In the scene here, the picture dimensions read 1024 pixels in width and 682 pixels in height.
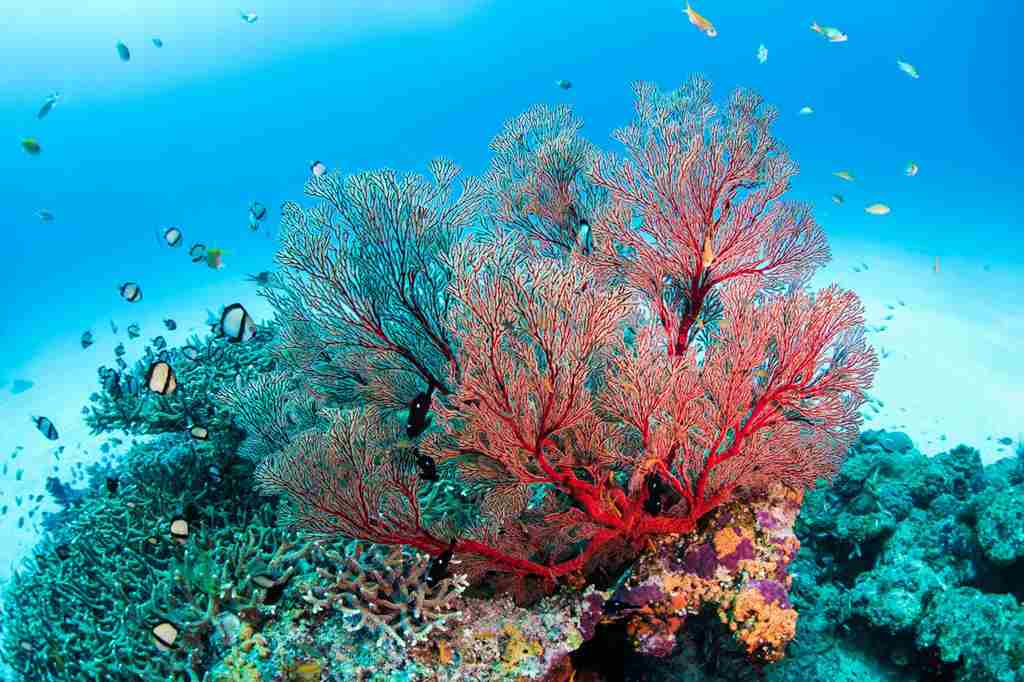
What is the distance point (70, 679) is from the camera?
465cm

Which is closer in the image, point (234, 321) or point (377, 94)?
point (234, 321)

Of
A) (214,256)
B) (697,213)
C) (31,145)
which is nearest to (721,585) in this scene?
(697,213)

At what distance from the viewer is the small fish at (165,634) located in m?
3.81

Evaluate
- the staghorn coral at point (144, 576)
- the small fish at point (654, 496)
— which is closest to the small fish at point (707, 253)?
the small fish at point (654, 496)

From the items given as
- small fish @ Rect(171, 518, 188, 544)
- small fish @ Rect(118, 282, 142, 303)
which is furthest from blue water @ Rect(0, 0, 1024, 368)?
small fish @ Rect(171, 518, 188, 544)

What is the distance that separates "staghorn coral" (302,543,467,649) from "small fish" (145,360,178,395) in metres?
1.96

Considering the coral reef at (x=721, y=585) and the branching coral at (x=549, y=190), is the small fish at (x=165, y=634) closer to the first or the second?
the coral reef at (x=721, y=585)

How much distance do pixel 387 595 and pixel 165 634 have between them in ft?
5.05

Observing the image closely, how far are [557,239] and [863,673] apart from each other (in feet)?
16.1

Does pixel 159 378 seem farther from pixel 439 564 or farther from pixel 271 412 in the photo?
pixel 439 564

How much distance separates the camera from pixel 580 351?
2.88 metres

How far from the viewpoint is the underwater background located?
15008 mm

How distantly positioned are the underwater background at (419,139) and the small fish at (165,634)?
6.65 metres

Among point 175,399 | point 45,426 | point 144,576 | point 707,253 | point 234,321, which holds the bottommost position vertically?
point 144,576
